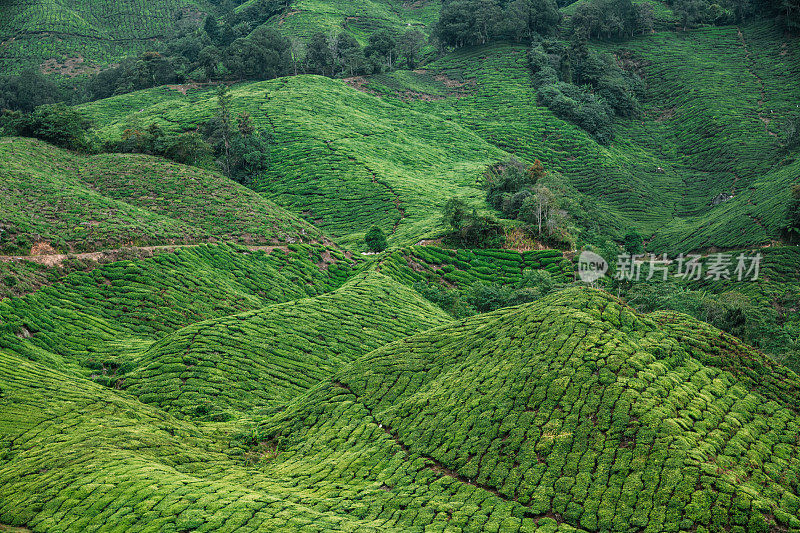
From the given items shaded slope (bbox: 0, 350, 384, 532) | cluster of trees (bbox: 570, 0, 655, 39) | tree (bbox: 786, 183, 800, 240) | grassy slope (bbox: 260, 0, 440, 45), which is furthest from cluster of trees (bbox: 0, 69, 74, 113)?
tree (bbox: 786, 183, 800, 240)

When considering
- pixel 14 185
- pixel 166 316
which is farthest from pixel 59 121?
pixel 166 316

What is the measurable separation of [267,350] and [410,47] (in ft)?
434

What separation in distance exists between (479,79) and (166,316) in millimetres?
116002

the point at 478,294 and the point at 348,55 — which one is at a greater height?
the point at 348,55

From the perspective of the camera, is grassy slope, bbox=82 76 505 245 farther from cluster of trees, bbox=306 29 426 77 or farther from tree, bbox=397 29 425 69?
tree, bbox=397 29 425 69

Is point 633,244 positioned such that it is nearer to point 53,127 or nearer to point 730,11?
point 53,127

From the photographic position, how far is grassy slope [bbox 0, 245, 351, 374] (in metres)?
50.4

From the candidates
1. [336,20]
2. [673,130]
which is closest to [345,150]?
[673,130]

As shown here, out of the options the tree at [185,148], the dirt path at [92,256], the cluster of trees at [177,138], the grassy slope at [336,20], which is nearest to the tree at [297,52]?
the grassy slope at [336,20]

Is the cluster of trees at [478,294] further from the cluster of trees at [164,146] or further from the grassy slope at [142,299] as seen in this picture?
the cluster of trees at [164,146]

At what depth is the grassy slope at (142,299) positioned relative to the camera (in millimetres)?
50406

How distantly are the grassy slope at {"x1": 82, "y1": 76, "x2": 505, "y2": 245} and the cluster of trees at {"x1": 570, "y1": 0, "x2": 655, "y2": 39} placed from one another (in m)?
59.1

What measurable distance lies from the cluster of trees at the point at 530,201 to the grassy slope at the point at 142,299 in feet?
94.8

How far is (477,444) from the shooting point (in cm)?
3575
